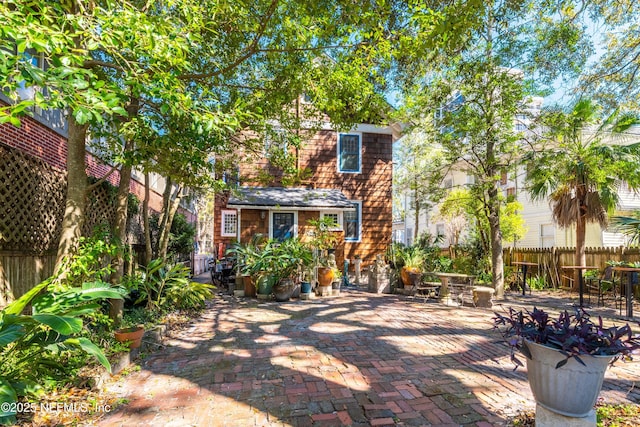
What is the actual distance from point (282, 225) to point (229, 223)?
7.14ft

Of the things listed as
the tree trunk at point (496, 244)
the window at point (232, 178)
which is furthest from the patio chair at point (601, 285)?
the window at point (232, 178)

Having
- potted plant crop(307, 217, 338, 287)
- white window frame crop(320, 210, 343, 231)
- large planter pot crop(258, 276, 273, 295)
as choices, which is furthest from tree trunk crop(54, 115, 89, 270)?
white window frame crop(320, 210, 343, 231)

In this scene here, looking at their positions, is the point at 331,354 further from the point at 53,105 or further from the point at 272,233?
the point at 272,233

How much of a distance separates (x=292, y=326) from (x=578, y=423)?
14.6 feet

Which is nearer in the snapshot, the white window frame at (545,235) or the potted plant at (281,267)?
the potted plant at (281,267)

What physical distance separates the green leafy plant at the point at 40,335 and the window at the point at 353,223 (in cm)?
1134

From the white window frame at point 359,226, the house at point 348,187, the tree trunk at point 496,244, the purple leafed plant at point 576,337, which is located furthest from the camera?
the white window frame at point 359,226

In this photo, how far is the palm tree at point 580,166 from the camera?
8.16 meters

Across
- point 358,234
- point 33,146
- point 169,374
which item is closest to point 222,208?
point 358,234

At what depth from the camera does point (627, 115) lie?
8703mm

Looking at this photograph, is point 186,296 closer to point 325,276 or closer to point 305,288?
point 305,288

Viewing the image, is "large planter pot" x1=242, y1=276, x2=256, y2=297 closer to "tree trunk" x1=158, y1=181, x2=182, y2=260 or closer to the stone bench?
"tree trunk" x1=158, y1=181, x2=182, y2=260

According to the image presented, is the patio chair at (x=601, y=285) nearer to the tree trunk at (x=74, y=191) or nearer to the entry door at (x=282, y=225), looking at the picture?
the entry door at (x=282, y=225)

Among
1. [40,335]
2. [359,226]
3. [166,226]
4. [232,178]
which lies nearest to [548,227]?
[359,226]
